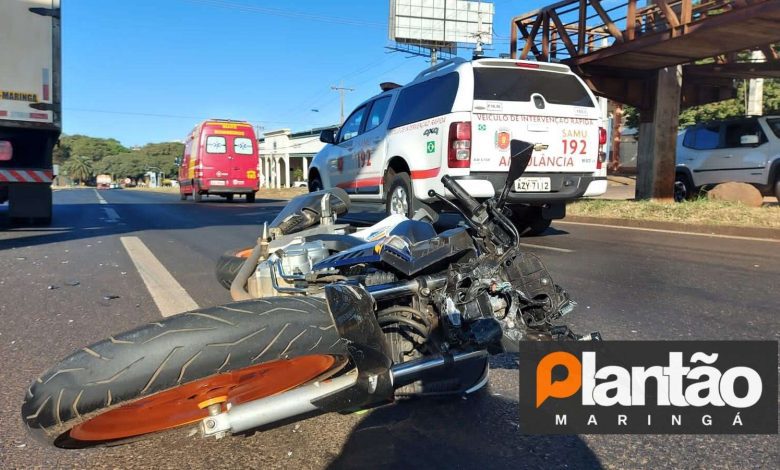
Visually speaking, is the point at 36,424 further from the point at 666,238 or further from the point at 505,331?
the point at 666,238

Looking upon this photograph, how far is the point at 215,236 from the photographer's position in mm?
8516

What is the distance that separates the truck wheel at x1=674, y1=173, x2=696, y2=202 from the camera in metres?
13.2

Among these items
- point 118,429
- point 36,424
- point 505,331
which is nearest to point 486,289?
point 505,331

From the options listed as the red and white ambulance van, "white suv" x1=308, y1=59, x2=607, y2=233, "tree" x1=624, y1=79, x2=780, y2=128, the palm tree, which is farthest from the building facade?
the palm tree

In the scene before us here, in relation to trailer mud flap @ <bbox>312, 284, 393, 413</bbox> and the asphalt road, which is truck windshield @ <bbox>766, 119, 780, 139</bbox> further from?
trailer mud flap @ <bbox>312, 284, 393, 413</bbox>

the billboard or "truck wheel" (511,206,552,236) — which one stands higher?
the billboard

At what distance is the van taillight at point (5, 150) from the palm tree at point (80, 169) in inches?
4967

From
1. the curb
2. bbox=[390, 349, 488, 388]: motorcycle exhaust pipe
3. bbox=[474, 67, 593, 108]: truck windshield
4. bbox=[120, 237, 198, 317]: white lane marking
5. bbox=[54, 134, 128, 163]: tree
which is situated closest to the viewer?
bbox=[390, 349, 488, 388]: motorcycle exhaust pipe

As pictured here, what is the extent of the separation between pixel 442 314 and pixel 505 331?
249 mm

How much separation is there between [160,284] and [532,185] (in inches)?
167

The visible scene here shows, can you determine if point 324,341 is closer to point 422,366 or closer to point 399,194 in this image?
point 422,366

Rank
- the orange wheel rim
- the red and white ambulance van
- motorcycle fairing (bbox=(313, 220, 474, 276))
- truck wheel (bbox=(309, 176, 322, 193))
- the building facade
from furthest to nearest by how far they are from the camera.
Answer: the building facade
the red and white ambulance van
truck wheel (bbox=(309, 176, 322, 193))
motorcycle fairing (bbox=(313, 220, 474, 276))
the orange wheel rim

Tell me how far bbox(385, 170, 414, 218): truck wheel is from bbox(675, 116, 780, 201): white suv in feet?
27.5

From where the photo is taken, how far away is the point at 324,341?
166 cm
